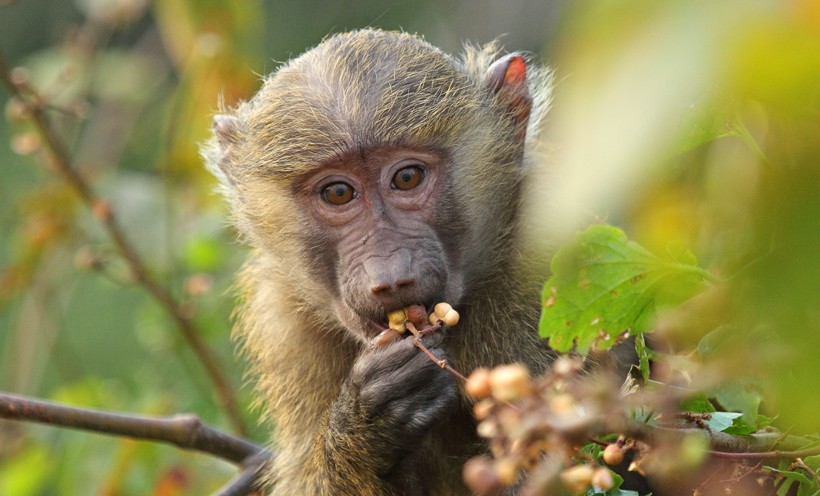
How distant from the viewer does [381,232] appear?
308 cm

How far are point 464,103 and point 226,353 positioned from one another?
10.4 feet

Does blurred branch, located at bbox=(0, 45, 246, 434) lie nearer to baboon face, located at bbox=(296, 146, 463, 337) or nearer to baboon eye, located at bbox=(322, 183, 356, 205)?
baboon face, located at bbox=(296, 146, 463, 337)

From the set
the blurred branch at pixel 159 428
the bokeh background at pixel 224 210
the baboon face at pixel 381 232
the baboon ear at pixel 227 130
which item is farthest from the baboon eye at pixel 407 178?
the blurred branch at pixel 159 428

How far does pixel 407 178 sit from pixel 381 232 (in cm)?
29

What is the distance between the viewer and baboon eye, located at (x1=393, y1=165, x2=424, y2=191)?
328 cm

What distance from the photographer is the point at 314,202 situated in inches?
137

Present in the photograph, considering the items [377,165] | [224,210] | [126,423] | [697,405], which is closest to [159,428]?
[126,423]

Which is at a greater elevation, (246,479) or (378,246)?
(378,246)

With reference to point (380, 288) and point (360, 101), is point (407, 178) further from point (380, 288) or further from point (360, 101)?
point (380, 288)

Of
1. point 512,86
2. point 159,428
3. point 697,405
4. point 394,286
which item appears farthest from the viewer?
point 512,86

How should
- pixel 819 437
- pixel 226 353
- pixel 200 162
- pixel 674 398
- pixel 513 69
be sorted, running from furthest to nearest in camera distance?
1. pixel 226 353
2. pixel 200 162
3. pixel 513 69
4. pixel 819 437
5. pixel 674 398

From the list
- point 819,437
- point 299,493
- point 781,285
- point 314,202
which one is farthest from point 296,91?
point 781,285

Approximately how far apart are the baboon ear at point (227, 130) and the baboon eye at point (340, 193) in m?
0.67

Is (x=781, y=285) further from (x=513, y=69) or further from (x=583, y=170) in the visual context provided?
(x=513, y=69)
